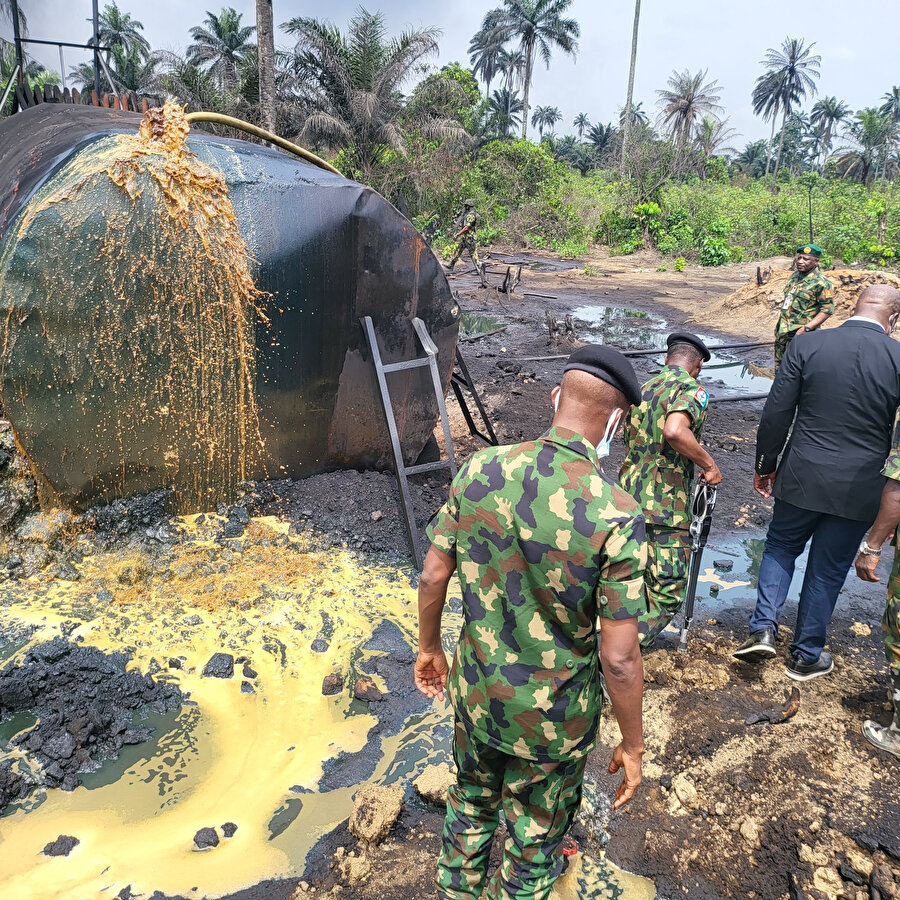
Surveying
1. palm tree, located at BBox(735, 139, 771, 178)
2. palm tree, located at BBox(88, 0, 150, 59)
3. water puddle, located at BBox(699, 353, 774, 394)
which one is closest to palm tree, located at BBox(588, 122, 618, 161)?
palm tree, located at BBox(735, 139, 771, 178)

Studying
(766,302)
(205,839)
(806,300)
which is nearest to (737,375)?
(806,300)

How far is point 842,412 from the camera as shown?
10.9 feet

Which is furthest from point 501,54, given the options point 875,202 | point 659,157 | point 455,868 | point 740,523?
point 455,868

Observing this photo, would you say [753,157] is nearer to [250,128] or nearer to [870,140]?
[870,140]

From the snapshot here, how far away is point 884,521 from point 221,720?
10.2ft

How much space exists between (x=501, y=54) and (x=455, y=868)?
5817 cm

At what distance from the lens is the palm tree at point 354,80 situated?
60.2ft

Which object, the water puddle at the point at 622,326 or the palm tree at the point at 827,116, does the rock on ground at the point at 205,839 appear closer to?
the water puddle at the point at 622,326

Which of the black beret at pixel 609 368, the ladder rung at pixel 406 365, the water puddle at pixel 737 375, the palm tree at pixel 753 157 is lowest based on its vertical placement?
the water puddle at pixel 737 375

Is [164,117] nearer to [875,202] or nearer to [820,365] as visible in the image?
[820,365]

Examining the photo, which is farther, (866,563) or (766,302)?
(766,302)

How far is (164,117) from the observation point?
3920 millimetres

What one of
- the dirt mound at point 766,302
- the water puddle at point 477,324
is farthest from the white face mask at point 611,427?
the dirt mound at point 766,302

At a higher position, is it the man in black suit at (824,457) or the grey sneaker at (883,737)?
the man in black suit at (824,457)
